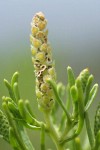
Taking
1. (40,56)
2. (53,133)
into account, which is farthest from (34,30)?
(53,133)

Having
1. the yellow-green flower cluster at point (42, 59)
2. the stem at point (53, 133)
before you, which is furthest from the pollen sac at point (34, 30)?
the stem at point (53, 133)

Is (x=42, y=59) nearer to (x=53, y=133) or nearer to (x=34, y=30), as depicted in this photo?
(x=34, y=30)

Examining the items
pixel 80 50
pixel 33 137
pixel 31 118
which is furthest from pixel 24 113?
pixel 80 50

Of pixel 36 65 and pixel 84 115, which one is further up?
pixel 36 65

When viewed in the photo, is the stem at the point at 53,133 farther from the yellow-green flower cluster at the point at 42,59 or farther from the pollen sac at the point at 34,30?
the pollen sac at the point at 34,30

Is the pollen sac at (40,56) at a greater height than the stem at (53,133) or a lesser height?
greater

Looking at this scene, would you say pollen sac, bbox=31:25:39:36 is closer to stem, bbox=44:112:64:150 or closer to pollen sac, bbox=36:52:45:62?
pollen sac, bbox=36:52:45:62

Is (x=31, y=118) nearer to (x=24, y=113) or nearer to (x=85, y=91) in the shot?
(x=24, y=113)

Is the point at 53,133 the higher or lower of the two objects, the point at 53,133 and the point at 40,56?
the lower
